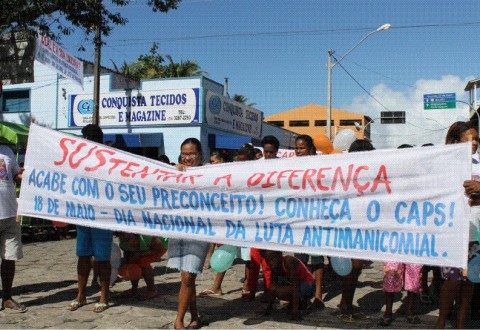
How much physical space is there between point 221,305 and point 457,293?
2.30 m

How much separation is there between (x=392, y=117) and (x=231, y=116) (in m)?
21.7

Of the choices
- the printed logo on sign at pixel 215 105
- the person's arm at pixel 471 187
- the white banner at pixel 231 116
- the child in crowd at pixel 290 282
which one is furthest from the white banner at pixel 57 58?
the person's arm at pixel 471 187

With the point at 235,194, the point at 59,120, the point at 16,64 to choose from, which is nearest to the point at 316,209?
the point at 235,194

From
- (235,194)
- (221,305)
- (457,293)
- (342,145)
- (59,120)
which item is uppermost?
(59,120)

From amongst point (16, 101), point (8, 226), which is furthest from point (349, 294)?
point (16, 101)

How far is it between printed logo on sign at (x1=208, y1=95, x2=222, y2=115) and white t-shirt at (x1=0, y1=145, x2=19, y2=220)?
526 inches

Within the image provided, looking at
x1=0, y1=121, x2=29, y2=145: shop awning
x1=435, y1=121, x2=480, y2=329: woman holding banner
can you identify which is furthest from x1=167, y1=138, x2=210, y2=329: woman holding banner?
x1=0, y1=121, x2=29, y2=145: shop awning

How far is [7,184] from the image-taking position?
483cm

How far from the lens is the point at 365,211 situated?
3.76 meters

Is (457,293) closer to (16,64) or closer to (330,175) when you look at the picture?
(330,175)

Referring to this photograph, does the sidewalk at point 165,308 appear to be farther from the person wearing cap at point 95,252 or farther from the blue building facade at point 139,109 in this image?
the blue building facade at point 139,109

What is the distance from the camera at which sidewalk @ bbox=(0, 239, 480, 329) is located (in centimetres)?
442

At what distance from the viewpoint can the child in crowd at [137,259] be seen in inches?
212

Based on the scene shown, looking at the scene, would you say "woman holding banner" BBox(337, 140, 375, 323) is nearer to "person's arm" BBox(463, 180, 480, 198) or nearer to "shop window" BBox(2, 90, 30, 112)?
"person's arm" BBox(463, 180, 480, 198)
